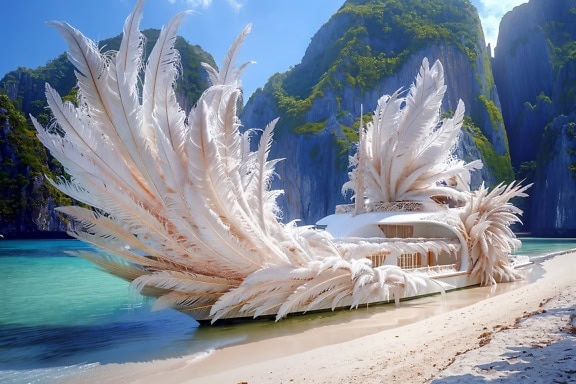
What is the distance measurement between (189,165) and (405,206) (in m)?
9.23

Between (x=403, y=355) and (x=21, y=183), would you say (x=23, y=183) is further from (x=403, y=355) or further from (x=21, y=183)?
(x=403, y=355)

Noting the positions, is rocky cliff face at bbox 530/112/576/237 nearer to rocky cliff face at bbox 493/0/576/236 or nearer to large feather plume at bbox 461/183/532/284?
rocky cliff face at bbox 493/0/576/236

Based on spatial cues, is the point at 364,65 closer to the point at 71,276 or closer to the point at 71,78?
the point at 71,78

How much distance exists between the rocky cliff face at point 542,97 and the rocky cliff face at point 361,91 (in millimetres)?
6152

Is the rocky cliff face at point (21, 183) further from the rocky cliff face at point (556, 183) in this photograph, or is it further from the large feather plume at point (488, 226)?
the rocky cliff face at point (556, 183)

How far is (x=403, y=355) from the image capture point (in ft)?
18.9

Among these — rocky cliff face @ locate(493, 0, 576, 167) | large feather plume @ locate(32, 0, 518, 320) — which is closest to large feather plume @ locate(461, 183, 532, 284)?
large feather plume @ locate(32, 0, 518, 320)

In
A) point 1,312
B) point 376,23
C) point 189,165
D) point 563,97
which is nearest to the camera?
point 189,165

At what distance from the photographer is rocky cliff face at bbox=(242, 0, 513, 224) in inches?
2761

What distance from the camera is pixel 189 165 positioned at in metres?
7.64

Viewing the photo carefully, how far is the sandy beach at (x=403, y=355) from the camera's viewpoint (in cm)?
416

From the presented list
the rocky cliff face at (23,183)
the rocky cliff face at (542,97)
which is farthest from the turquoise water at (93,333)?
the rocky cliff face at (542,97)

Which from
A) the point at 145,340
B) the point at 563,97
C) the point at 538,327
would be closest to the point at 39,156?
the point at 145,340

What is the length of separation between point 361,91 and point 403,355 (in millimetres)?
72559
